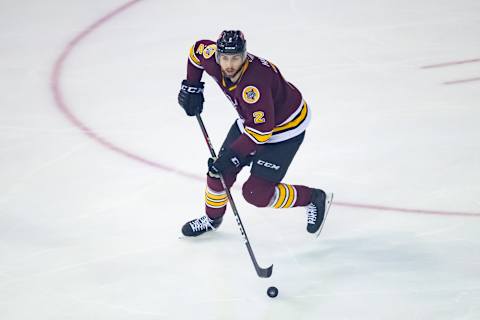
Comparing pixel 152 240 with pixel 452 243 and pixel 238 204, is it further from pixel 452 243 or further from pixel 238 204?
pixel 452 243

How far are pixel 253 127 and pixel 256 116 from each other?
63 millimetres

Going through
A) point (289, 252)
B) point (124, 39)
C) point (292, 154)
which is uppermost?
point (292, 154)

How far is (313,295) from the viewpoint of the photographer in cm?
376

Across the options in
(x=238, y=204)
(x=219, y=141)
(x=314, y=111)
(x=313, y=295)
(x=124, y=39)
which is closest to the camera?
(x=313, y=295)

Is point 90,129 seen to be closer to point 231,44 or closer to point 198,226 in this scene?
point 198,226

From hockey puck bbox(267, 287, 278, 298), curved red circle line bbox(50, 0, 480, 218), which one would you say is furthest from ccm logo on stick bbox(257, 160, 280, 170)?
curved red circle line bbox(50, 0, 480, 218)

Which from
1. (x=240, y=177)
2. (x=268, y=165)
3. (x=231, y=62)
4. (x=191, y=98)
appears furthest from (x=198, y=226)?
(x=231, y=62)

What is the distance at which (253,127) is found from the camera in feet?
11.8

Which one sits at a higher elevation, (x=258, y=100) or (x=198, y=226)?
(x=258, y=100)

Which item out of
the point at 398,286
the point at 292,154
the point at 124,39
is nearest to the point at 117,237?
the point at 292,154

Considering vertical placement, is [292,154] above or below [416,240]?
above

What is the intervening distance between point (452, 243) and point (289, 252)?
0.87 m

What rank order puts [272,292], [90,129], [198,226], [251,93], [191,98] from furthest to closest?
1. [90,129]
2. [198,226]
3. [191,98]
4. [272,292]
5. [251,93]

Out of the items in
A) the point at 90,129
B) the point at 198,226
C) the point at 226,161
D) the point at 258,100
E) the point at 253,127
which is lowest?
the point at 90,129
